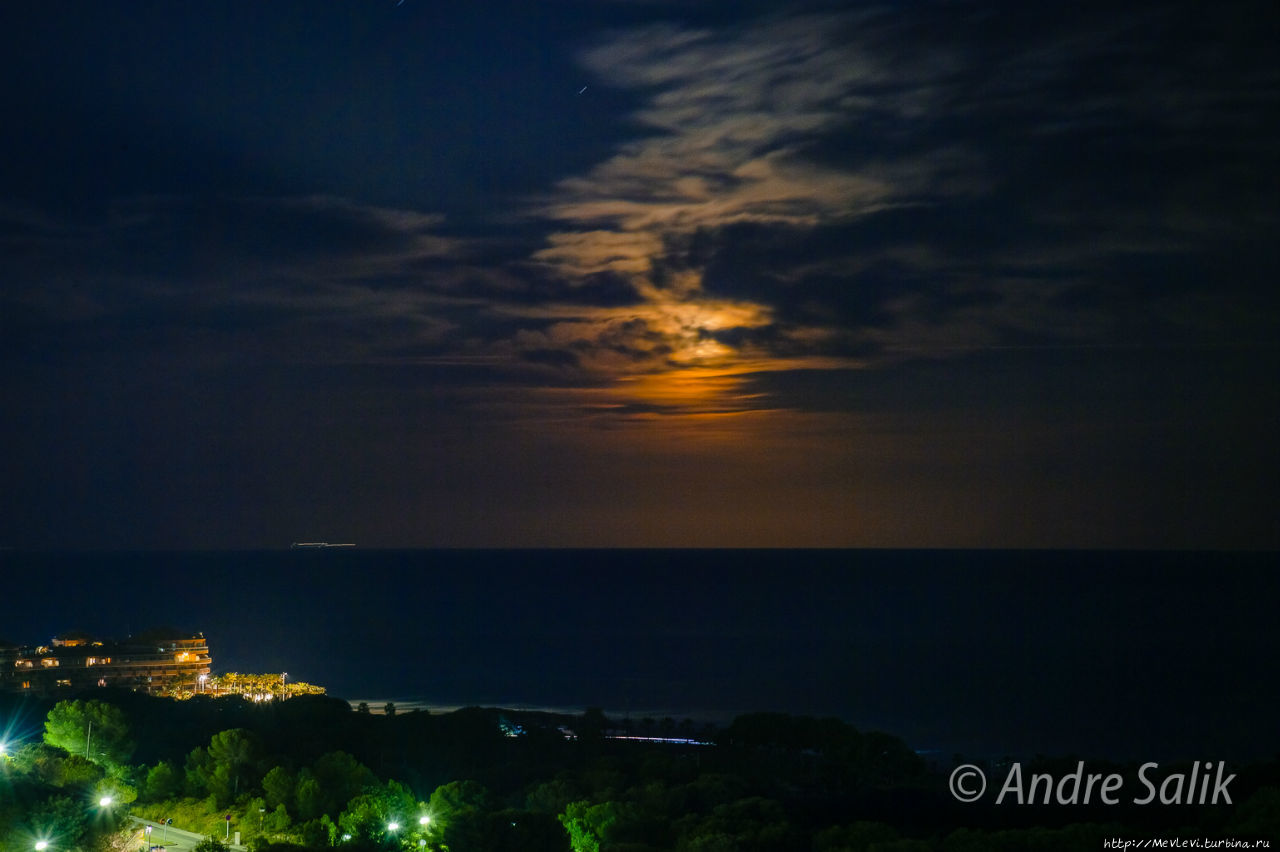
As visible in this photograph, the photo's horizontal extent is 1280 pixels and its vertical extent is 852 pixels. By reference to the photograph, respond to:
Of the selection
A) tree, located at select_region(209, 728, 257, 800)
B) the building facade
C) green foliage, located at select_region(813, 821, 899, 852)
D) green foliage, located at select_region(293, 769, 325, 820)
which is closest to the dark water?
the building facade

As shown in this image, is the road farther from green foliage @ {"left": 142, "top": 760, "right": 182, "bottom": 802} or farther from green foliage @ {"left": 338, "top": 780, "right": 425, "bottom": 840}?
green foliage @ {"left": 338, "top": 780, "right": 425, "bottom": 840}

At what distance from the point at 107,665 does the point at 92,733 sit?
124 feet

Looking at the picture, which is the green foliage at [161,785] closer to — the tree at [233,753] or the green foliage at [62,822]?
the tree at [233,753]

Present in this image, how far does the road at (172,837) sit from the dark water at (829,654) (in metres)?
40.9

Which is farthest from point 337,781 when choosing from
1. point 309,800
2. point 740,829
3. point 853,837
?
point 853,837

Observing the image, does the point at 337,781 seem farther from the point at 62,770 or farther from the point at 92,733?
the point at 92,733

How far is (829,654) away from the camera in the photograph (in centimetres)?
10369

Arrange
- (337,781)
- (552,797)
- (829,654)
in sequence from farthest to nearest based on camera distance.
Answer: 1. (829,654)
2. (337,781)
3. (552,797)

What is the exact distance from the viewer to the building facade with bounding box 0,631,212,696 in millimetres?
67875

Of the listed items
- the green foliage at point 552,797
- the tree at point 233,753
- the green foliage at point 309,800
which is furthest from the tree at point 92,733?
the green foliage at point 552,797

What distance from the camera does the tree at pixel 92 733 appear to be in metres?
38.5

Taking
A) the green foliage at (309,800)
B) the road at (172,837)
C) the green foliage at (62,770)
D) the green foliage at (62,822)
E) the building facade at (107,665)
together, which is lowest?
→ the road at (172,837)

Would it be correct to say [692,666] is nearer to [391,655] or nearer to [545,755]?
[391,655]

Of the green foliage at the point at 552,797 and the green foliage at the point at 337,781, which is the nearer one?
the green foliage at the point at 552,797
